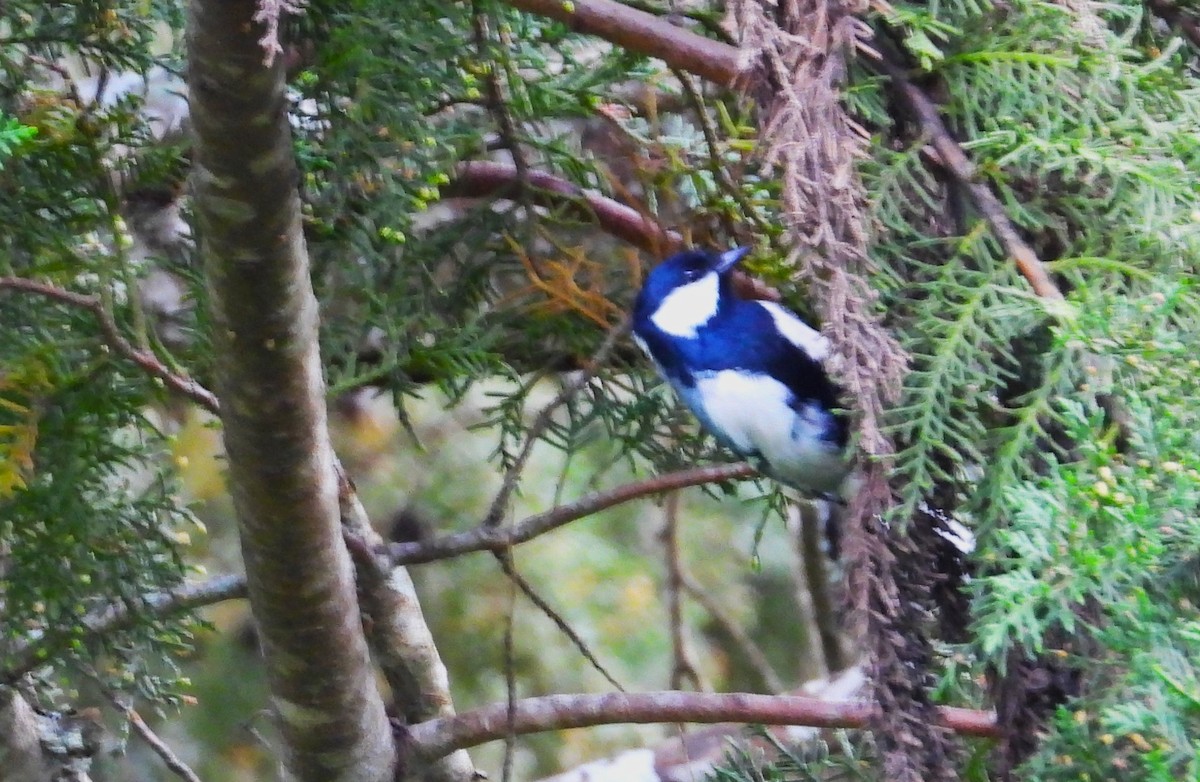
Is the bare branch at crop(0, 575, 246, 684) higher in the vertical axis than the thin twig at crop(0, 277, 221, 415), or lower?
lower

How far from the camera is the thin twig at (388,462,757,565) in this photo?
109 cm

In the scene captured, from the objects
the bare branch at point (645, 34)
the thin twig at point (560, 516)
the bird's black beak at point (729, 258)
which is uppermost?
the bare branch at point (645, 34)

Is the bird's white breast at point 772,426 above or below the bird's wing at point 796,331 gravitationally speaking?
below

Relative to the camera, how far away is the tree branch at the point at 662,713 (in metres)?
0.99

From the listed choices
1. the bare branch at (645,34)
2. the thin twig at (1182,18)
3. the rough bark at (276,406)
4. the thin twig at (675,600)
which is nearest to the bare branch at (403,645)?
Answer: the rough bark at (276,406)

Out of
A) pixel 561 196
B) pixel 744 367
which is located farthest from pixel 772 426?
pixel 561 196

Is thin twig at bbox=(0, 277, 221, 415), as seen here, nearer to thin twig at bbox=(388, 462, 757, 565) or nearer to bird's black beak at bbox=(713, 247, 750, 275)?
thin twig at bbox=(388, 462, 757, 565)

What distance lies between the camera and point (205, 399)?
40.3 inches

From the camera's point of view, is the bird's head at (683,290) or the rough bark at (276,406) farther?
the bird's head at (683,290)

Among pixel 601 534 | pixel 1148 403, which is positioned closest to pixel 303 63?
pixel 1148 403

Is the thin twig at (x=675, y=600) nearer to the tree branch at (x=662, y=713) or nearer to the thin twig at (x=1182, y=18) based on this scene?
the tree branch at (x=662, y=713)

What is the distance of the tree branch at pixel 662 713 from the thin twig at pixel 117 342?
1.13 feet

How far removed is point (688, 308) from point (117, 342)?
46 cm

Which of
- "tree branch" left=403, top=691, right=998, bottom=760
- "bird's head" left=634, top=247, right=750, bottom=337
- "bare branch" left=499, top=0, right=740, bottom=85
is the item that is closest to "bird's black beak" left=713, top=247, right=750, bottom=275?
"bird's head" left=634, top=247, right=750, bottom=337
